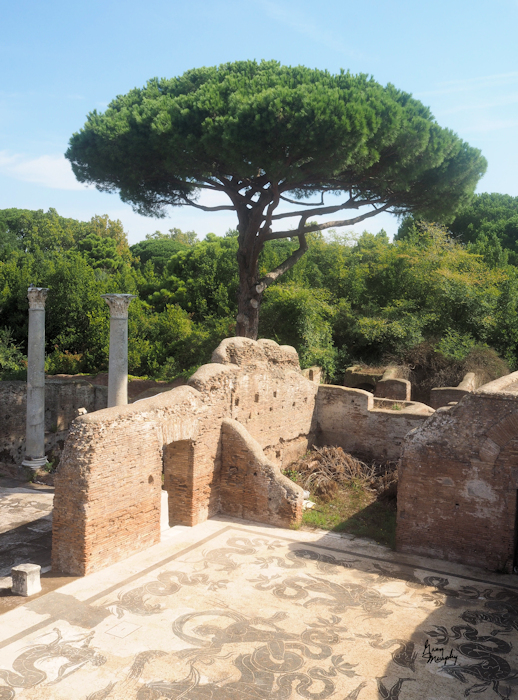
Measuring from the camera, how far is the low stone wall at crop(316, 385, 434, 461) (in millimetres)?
13400

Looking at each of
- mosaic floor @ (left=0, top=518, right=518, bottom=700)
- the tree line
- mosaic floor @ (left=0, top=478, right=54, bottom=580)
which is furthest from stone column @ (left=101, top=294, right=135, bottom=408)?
the tree line

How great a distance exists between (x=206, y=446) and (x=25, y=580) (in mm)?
3663

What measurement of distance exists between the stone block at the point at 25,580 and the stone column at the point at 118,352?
5619mm

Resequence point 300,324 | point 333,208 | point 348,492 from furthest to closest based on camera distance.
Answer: point 300,324 → point 333,208 → point 348,492

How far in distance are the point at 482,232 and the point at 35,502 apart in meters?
24.5

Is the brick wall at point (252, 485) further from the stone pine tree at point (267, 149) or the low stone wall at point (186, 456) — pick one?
the stone pine tree at point (267, 149)

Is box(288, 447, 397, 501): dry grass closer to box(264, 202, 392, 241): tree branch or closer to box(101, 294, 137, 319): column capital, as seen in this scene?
box(101, 294, 137, 319): column capital

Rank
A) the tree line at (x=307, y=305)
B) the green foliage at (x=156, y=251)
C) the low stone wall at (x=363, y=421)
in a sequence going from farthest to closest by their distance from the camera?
the green foliage at (x=156, y=251), the tree line at (x=307, y=305), the low stone wall at (x=363, y=421)

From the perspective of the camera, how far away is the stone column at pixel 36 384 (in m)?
14.3

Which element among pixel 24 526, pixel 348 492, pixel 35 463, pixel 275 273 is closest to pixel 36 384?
pixel 35 463

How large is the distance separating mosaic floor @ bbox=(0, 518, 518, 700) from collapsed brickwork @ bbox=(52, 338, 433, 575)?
0.63 meters

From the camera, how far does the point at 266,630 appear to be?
6.71m

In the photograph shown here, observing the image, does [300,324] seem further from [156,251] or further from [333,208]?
[156,251]

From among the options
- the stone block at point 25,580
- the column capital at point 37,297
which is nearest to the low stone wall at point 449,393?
the column capital at point 37,297
